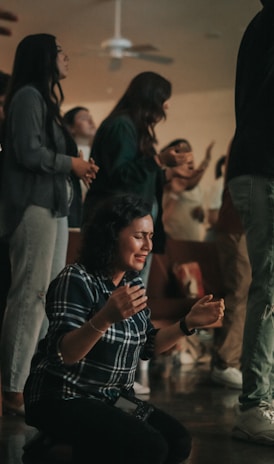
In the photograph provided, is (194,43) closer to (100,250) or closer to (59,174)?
(59,174)

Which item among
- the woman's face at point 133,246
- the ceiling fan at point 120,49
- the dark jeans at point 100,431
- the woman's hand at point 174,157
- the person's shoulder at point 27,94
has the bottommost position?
the dark jeans at point 100,431

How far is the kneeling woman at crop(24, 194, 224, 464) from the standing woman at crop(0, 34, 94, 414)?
658 millimetres

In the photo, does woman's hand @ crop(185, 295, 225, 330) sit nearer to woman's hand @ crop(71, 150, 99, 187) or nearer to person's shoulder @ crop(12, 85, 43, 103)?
woman's hand @ crop(71, 150, 99, 187)

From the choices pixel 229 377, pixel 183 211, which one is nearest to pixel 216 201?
pixel 183 211

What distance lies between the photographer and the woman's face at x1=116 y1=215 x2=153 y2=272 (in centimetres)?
212

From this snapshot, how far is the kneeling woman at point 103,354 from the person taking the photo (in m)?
1.99

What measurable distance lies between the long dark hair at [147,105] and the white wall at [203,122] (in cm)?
805

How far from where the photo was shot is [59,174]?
2896 millimetres

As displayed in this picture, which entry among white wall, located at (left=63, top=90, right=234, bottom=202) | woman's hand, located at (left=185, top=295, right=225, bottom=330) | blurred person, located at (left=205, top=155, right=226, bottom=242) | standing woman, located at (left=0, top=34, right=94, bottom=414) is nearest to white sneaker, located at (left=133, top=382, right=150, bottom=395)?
standing woman, located at (left=0, top=34, right=94, bottom=414)

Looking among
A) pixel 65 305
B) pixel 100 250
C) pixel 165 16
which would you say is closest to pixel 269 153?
pixel 100 250

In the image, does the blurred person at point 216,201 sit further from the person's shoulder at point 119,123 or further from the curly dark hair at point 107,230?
the curly dark hair at point 107,230

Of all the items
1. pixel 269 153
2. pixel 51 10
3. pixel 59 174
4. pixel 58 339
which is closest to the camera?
pixel 58 339

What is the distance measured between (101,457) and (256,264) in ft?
2.52

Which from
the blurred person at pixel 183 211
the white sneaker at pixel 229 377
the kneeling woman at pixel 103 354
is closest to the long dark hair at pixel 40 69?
the kneeling woman at pixel 103 354
